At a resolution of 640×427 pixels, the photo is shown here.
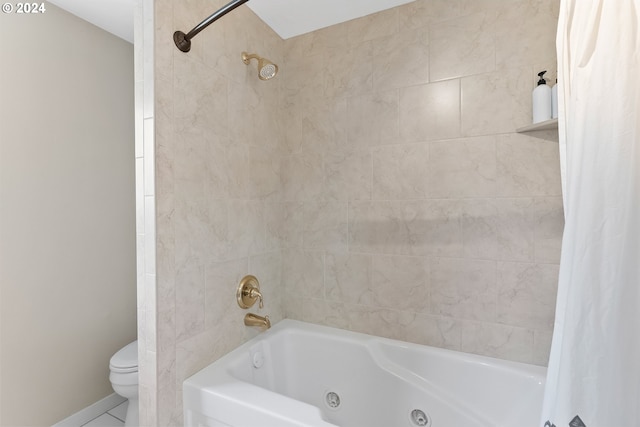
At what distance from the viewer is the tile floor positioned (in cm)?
194

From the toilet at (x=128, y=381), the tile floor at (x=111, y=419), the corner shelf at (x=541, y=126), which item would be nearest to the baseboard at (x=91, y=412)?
the tile floor at (x=111, y=419)

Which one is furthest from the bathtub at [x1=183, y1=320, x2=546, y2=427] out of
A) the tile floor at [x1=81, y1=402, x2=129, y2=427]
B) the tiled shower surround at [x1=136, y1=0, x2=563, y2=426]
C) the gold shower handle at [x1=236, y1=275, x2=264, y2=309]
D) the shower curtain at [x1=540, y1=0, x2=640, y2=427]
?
the tile floor at [x1=81, y1=402, x2=129, y2=427]

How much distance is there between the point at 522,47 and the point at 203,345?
6.41ft

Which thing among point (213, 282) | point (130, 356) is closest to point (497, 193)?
point (213, 282)

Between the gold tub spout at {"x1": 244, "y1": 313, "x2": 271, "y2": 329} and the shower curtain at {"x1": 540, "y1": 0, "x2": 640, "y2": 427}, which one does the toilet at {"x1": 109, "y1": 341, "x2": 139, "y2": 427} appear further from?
the shower curtain at {"x1": 540, "y1": 0, "x2": 640, "y2": 427}

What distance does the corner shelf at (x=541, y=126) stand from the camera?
1205 mm

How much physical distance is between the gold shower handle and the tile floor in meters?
1.34

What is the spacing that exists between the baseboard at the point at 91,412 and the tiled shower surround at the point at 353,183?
1228 mm

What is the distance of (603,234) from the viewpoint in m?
0.70

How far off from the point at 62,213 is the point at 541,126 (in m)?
2.62

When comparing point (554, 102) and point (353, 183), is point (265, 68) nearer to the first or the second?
point (353, 183)

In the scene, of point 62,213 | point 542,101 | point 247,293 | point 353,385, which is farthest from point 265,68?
point 353,385

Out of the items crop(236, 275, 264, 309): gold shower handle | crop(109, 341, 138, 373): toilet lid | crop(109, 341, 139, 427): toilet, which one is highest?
crop(236, 275, 264, 309): gold shower handle

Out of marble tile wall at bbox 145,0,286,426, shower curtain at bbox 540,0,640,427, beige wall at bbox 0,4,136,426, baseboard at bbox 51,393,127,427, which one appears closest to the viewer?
shower curtain at bbox 540,0,640,427
